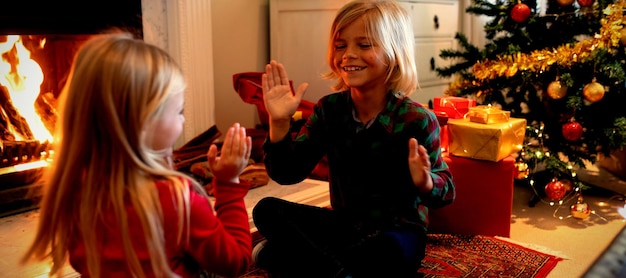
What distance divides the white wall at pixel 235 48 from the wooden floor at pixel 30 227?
0.68m

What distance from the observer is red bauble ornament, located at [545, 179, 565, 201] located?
216 centimetres

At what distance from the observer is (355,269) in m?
1.42

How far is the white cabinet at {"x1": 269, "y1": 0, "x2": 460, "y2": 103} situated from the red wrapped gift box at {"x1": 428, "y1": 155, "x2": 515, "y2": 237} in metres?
1.09

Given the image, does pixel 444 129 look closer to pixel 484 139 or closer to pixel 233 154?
pixel 484 139

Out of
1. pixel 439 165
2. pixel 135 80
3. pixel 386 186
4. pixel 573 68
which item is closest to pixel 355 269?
pixel 386 186

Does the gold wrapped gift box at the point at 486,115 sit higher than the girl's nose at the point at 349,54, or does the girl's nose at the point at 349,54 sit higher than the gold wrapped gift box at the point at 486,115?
the girl's nose at the point at 349,54

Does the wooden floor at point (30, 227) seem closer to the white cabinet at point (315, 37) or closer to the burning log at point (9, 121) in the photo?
the burning log at point (9, 121)

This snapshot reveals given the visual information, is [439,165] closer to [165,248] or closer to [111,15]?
[165,248]

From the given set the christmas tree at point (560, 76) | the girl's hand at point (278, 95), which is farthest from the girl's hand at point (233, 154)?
the christmas tree at point (560, 76)

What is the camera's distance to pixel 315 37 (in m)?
2.88

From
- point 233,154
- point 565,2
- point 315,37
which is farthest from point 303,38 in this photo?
point 233,154

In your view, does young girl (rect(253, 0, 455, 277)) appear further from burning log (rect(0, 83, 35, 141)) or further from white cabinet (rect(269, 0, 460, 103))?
white cabinet (rect(269, 0, 460, 103))

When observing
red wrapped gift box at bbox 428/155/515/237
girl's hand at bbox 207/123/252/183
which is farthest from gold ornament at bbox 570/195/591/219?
girl's hand at bbox 207/123/252/183

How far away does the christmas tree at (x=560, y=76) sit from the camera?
7.00ft
